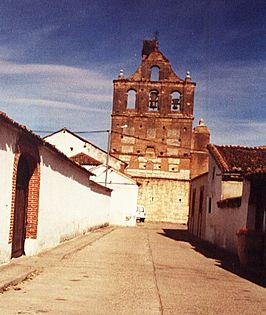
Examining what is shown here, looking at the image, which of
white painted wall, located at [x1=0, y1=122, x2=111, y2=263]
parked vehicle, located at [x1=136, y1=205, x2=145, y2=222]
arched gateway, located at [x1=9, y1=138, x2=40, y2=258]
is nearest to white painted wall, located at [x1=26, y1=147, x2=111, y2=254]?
white painted wall, located at [x1=0, y1=122, x2=111, y2=263]

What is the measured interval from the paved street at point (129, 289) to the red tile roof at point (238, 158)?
9415 mm

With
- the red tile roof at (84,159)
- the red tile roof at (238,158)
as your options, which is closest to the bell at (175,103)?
the red tile roof at (84,159)

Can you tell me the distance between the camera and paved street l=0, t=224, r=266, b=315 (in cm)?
773

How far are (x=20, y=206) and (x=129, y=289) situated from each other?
4609 mm

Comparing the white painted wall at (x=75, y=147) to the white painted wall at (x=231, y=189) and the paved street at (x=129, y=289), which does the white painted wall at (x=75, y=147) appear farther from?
the paved street at (x=129, y=289)

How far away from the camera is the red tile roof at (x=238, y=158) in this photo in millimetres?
24025

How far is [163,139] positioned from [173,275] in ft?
148

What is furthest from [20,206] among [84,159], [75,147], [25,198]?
[75,147]

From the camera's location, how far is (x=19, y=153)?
11.6m

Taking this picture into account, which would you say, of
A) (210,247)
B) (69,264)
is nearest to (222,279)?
(69,264)

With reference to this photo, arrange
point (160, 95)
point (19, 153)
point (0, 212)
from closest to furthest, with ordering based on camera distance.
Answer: point (0, 212) < point (19, 153) < point (160, 95)

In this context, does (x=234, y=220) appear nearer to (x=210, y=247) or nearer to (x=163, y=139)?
(x=210, y=247)

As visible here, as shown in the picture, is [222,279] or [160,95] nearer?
[222,279]

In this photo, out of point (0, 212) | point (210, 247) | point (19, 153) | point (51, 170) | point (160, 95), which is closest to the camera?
point (0, 212)
